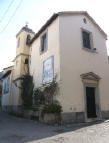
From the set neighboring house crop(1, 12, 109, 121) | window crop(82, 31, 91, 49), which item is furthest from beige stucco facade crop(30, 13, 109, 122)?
window crop(82, 31, 91, 49)

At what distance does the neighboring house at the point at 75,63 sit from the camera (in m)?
9.41

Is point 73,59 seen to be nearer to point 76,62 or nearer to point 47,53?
point 76,62

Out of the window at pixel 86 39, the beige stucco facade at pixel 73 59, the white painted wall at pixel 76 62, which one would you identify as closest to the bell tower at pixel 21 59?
the beige stucco facade at pixel 73 59

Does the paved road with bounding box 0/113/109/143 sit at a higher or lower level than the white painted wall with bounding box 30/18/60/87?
lower

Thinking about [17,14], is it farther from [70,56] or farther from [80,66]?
[80,66]

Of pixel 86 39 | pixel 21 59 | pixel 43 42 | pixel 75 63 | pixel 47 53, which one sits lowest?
pixel 75 63

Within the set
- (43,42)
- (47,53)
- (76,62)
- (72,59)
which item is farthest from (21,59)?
(76,62)

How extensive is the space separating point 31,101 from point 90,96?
5549 mm

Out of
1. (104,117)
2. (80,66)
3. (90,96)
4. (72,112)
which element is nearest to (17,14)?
(80,66)

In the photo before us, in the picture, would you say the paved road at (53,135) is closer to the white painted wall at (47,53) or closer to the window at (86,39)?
the white painted wall at (47,53)

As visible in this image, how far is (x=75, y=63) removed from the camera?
10.3 metres

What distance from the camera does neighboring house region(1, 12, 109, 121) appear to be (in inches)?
371

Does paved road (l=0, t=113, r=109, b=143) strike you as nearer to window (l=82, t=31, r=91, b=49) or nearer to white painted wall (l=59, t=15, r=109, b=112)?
white painted wall (l=59, t=15, r=109, b=112)

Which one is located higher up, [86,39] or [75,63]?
[86,39]
